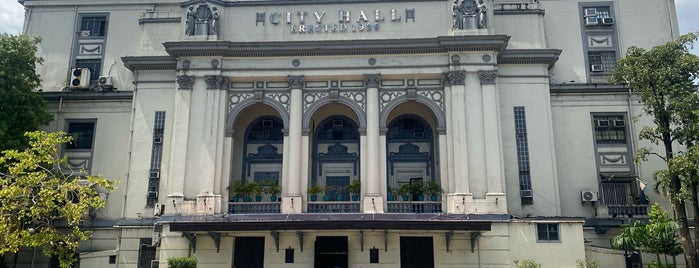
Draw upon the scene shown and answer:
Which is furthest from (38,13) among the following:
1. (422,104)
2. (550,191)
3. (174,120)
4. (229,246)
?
(550,191)

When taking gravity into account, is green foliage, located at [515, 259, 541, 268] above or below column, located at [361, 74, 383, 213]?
below

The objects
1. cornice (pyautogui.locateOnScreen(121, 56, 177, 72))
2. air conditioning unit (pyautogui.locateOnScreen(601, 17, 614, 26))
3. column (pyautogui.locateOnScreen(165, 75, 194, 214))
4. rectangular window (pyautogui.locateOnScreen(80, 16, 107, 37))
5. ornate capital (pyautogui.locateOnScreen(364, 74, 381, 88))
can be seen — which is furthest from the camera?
rectangular window (pyautogui.locateOnScreen(80, 16, 107, 37))

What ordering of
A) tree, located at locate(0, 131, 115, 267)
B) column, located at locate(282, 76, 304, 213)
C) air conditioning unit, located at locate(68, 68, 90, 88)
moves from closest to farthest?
tree, located at locate(0, 131, 115, 267)
column, located at locate(282, 76, 304, 213)
air conditioning unit, located at locate(68, 68, 90, 88)

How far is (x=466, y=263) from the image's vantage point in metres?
24.7

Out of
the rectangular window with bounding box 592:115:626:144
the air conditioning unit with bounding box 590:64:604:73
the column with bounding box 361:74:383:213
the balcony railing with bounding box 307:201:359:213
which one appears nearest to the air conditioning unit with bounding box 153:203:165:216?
the balcony railing with bounding box 307:201:359:213

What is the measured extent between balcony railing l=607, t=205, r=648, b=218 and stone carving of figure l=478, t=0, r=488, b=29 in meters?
11.7

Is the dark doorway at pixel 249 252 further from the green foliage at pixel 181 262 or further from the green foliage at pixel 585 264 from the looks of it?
the green foliage at pixel 585 264

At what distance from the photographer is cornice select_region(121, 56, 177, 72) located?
29.0m

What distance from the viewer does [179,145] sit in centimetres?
2678

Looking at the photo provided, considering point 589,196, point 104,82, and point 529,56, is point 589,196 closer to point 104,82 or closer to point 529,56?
point 529,56

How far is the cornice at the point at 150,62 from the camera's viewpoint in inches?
1141

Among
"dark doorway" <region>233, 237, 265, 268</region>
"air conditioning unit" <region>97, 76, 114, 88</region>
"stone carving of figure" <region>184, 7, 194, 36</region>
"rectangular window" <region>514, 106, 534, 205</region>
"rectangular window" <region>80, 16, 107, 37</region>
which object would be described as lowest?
"dark doorway" <region>233, 237, 265, 268</region>

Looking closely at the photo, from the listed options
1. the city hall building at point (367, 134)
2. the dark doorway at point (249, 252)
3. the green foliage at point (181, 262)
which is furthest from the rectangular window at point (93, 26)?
the green foliage at point (181, 262)

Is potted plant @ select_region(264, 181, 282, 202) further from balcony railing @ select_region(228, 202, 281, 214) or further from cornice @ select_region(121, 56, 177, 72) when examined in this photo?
cornice @ select_region(121, 56, 177, 72)
